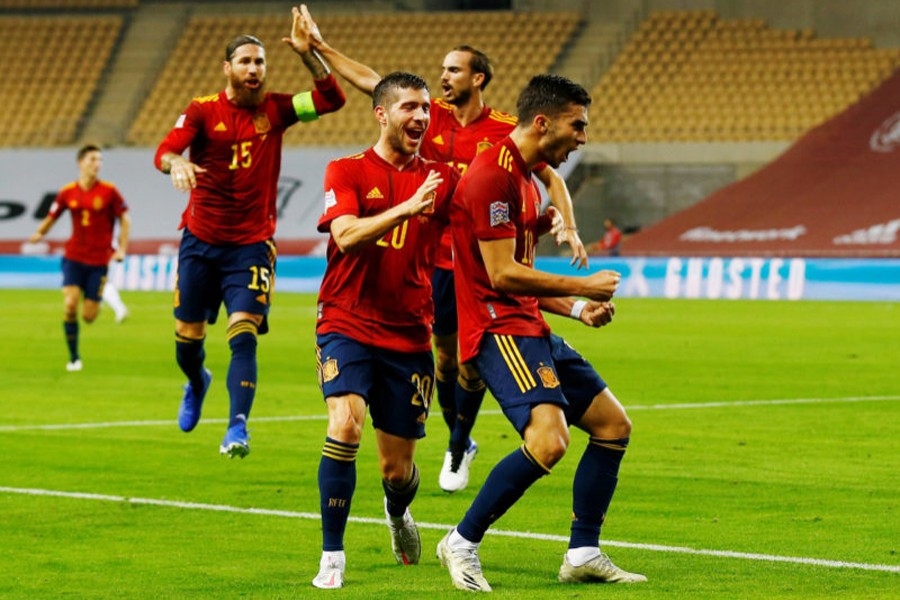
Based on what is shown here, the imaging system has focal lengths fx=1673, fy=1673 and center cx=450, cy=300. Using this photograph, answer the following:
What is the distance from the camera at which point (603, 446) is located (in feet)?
23.1

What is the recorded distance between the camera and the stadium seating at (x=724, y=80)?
39.5m

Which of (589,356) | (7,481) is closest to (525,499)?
(7,481)

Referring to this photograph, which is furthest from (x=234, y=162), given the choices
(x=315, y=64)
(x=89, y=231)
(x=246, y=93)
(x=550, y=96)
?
(x=89, y=231)

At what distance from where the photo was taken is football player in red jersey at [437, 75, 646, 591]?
6.73 m

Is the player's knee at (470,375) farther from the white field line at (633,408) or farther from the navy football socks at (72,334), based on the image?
the navy football socks at (72,334)

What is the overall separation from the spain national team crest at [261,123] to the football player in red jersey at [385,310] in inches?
136

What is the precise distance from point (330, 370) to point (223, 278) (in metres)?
3.88

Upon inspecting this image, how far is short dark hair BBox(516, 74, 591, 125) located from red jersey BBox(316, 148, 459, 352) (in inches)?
21.6

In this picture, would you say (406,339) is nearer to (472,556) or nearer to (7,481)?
(472,556)

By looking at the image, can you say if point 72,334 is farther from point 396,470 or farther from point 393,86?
point 393,86

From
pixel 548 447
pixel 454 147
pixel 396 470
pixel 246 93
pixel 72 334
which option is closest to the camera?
pixel 548 447

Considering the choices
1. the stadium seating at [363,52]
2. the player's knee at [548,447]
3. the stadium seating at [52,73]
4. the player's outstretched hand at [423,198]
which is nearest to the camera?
the player's outstretched hand at [423,198]

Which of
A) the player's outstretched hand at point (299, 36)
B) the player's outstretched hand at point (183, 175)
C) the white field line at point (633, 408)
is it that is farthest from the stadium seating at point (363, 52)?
the player's outstretched hand at point (183, 175)

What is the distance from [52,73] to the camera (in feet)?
155
